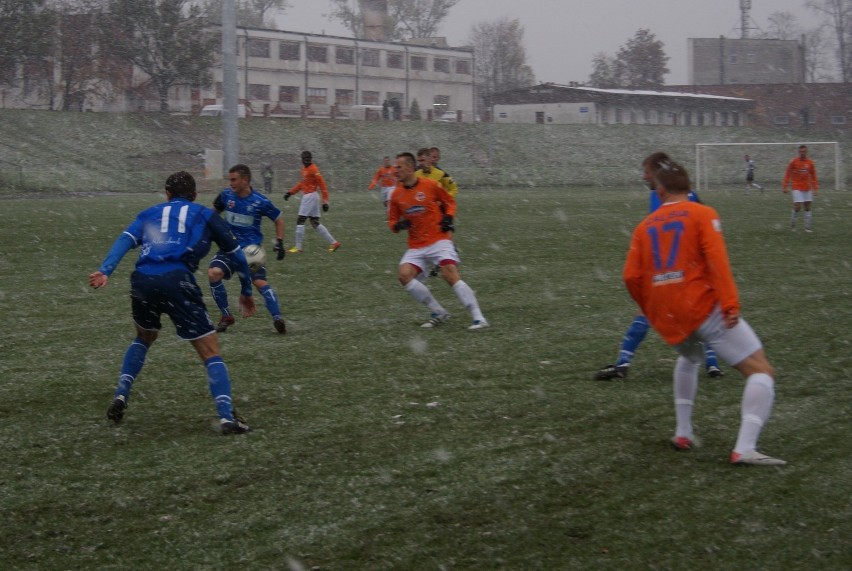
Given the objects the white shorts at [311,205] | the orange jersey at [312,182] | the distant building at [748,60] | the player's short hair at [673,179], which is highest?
the distant building at [748,60]

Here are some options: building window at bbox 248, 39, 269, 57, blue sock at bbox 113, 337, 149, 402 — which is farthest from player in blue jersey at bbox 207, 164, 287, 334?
building window at bbox 248, 39, 269, 57

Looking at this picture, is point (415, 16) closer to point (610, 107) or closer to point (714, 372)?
point (610, 107)

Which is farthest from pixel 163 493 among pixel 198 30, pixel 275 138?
pixel 198 30

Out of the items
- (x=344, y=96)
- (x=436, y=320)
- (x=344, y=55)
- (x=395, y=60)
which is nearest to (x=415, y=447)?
(x=436, y=320)

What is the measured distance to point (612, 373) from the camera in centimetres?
812

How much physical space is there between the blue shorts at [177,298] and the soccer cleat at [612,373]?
3070 millimetres

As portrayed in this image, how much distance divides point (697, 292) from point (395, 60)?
7778 cm

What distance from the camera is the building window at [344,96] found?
78188mm

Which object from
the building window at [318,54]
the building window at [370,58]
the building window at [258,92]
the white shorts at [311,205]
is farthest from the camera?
the building window at [370,58]

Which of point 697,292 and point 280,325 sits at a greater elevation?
point 697,292

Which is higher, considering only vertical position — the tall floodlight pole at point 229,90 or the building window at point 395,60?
the building window at point 395,60

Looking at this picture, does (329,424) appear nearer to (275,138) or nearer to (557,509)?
(557,509)

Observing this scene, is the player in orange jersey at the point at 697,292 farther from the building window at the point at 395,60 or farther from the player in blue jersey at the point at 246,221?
the building window at the point at 395,60

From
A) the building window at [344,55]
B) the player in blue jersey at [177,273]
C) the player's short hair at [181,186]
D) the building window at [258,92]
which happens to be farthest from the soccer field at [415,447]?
the building window at [344,55]
